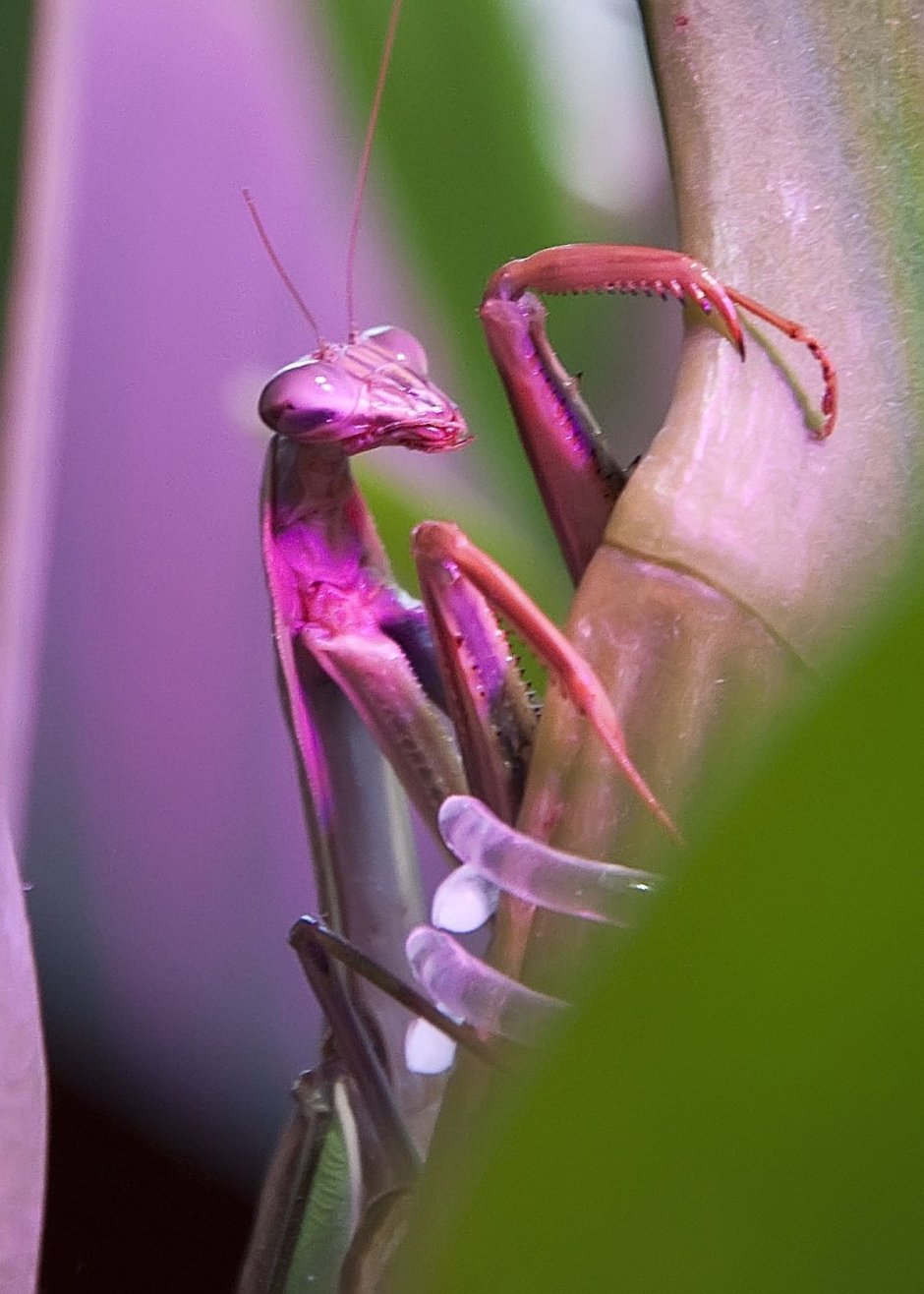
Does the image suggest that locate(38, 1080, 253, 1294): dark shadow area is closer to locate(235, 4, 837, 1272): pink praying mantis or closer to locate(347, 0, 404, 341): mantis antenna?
locate(235, 4, 837, 1272): pink praying mantis

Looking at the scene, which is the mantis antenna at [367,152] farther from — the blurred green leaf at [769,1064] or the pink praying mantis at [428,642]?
the blurred green leaf at [769,1064]

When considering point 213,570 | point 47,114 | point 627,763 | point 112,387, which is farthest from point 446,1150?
point 47,114

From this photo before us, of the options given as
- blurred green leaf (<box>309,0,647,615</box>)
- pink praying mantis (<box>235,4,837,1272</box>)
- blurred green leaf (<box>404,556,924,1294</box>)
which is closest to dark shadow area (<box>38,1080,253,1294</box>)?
pink praying mantis (<box>235,4,837,1272</box>)

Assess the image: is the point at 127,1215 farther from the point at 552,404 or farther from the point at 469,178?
the point at 469,178

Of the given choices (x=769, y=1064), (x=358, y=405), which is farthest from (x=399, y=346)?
(x=769, y=1064)

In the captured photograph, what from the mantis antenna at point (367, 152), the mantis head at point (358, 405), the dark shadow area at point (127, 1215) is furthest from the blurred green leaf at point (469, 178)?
the dark shadow area at point (127, 1215)

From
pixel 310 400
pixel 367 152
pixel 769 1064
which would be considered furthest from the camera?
pixel 367 152

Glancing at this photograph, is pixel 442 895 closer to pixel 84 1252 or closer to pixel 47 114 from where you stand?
pixel 84 1252
